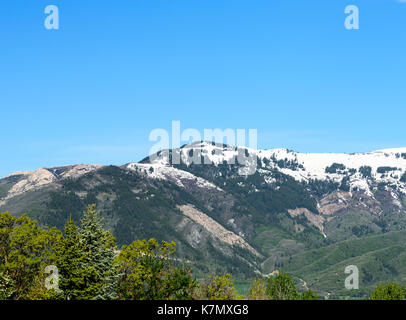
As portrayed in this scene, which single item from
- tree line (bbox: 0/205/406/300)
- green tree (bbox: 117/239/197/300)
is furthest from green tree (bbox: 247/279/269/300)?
green tree (bbox: 117/239/197/300)

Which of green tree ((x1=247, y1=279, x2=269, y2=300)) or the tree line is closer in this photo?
the tree line

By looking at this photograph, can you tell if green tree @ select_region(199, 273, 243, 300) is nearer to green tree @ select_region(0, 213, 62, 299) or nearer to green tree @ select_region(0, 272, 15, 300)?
green tree @ select_region(0, 213, 62, 299)

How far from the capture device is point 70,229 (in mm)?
109000

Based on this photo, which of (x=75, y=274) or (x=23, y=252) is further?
(x=23, y=252)

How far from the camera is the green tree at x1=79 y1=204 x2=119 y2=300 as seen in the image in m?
104

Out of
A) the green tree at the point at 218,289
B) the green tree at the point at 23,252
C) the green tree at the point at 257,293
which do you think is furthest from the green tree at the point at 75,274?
the green tree at the point at 257,293

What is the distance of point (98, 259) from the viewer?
110 metres

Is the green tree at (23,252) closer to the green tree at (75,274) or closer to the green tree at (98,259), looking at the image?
the green tree at (98,259)

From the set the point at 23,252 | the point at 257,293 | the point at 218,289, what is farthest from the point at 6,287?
the point at 257,293

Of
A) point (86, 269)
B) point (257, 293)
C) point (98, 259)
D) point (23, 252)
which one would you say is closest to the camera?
point (86, 269)

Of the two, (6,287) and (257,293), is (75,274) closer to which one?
(6,287)

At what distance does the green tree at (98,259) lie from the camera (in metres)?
104

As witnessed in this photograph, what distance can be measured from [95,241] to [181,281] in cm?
1872
